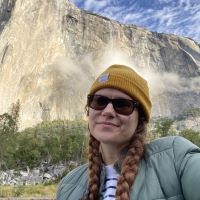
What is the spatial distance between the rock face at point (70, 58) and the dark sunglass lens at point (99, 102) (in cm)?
12012

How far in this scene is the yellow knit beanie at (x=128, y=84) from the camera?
257cm

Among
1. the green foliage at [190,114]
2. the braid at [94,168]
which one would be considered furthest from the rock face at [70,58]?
the braid at [94,168]

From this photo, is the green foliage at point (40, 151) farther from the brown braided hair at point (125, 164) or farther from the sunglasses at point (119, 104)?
the sunglasses at point (119, 104)

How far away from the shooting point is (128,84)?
257 centimetres

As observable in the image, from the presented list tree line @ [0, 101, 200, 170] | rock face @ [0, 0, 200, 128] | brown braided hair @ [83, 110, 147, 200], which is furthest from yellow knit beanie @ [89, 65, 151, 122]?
rock face @ [0, 0, 200, 128]

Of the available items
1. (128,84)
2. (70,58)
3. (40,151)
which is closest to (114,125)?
(128,84)

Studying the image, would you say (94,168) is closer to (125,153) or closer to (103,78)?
(125,153)

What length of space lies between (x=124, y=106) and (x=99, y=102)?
19 cm

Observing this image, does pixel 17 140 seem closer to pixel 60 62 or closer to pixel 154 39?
pixel 60 62

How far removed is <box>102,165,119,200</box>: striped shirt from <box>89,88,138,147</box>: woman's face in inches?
6.3

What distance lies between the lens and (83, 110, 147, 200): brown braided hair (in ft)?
7.52

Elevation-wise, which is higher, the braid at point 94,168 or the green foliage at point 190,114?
the green foliage at point 190,114

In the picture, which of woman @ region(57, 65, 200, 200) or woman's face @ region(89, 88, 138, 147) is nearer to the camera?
woman @ region(57, 65, 200, 200)

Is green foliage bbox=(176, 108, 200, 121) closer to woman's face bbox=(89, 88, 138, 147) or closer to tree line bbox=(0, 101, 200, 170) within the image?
tree line bbox=(0, 101, 200, 170)
